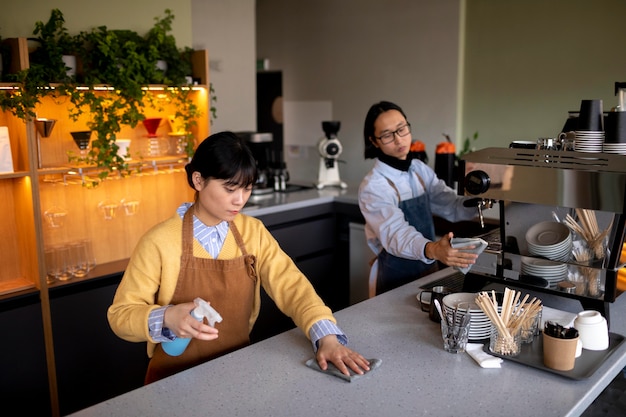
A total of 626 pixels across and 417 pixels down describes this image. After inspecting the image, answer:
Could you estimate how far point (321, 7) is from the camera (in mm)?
6016

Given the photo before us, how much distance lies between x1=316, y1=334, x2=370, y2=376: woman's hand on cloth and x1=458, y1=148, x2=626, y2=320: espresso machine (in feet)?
2.05

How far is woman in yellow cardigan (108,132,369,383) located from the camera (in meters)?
1.63

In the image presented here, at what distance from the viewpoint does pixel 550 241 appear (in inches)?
73.2

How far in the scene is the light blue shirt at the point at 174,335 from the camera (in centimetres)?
157

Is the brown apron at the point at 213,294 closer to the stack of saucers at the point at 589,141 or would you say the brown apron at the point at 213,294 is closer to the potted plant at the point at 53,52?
the stack of saucers at the point at 589,141

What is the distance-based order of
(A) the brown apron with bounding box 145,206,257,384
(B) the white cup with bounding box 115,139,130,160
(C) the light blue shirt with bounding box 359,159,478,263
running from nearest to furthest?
(A) the brown apron with bounding box 145,206,257,384 < (C) the light blue shirt with bounding box 359,159,478,263 < (B) the white cup with bounding box 115,139,130,160

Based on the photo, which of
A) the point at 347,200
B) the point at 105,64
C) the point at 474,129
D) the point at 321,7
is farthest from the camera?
the point at 321,7

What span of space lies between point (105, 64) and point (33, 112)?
48 centimetres

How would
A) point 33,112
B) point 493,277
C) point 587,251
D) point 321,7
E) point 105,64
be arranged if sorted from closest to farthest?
point 587,251, point 493,277, point 33,112, point 105,64, point 321,7

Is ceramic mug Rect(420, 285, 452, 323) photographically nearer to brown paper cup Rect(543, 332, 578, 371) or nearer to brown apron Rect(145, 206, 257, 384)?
brown paper cup Rect(543, 332, 578, 371)

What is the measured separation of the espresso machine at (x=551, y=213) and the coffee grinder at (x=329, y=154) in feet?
8.30

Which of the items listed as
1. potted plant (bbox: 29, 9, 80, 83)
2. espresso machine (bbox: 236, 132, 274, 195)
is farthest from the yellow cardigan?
espresso machine (bbox: 236, 132, 274, 195)

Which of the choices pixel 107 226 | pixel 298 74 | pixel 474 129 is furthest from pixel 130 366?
pixel 298 74

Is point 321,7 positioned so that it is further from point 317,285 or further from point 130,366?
point 130,366
